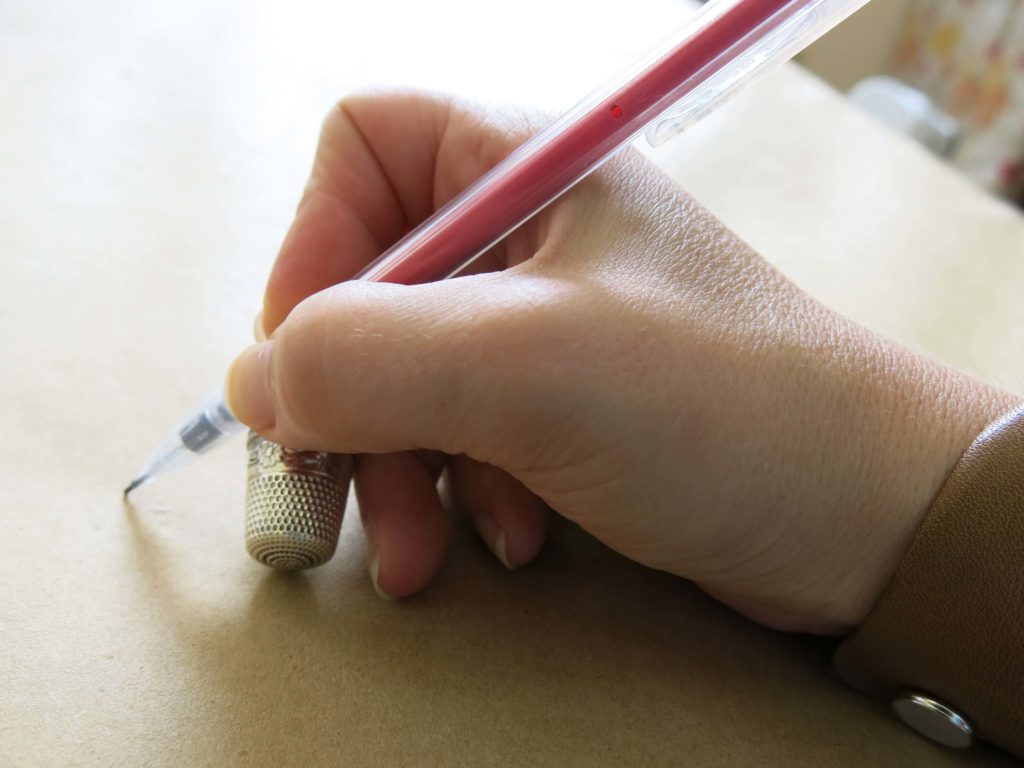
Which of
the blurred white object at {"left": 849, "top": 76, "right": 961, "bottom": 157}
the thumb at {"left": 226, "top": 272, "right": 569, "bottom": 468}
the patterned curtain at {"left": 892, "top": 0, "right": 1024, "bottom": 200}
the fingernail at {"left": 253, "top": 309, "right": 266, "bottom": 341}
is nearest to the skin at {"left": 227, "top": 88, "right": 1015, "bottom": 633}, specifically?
the thumb at {"left": 226, "top": 272, "right": 569, "bottom": 468}

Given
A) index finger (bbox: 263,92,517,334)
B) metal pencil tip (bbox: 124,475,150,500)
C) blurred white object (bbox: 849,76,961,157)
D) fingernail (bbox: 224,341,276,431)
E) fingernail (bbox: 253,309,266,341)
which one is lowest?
blurred white object (bbox: 849,76,961,157)

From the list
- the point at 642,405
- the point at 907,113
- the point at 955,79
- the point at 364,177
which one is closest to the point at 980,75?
the point at 955,79

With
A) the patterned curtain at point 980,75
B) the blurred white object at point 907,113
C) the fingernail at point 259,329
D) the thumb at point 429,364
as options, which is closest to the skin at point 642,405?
the thumb at point 429,364

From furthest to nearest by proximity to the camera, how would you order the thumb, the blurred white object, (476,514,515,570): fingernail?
1. the blurred white object
2. (476,514,515,570): fingernail
3. the thumb

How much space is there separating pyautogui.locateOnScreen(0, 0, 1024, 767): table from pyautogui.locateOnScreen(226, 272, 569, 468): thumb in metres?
0.11

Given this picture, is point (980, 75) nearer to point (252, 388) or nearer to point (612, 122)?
point (612, 122)

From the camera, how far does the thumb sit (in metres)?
0.42

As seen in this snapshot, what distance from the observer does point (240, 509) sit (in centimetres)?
54

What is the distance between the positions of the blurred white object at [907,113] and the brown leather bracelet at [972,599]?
1.04 metres

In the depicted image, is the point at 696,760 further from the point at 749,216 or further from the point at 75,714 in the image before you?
the point at 749,216

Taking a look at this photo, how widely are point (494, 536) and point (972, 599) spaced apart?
0.24 m

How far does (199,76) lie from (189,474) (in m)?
0.47

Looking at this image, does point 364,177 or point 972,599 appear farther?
point 364,177

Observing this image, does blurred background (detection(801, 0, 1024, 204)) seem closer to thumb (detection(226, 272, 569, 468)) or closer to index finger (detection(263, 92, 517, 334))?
index finger (detection(263, 92, 517, 334))
